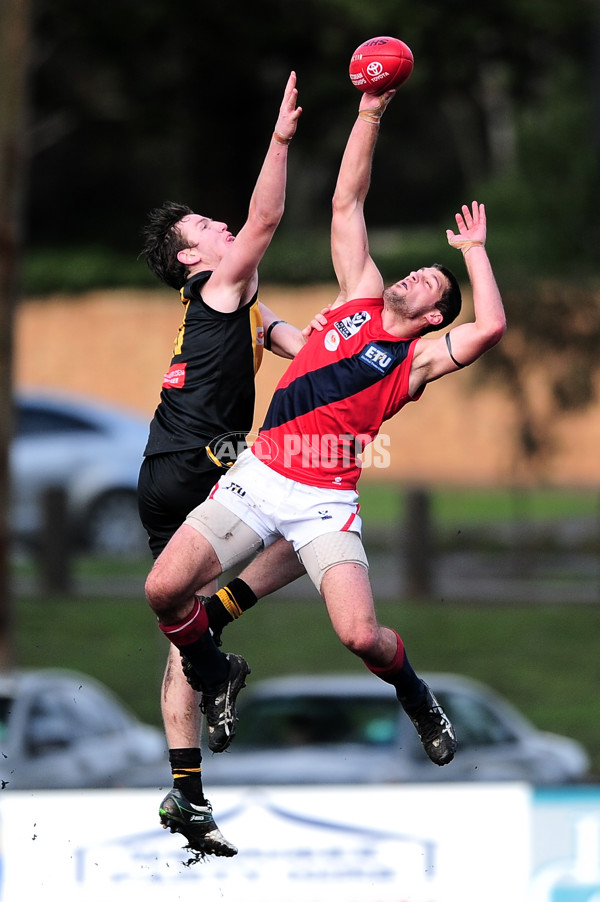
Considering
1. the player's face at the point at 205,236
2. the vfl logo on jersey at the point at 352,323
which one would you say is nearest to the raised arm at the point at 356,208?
the vfl logo on jersey at the point at 352,323

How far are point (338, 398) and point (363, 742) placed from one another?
9.66 metres

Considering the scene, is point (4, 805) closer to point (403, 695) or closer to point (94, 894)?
point (94, 894)

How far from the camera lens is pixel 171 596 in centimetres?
598

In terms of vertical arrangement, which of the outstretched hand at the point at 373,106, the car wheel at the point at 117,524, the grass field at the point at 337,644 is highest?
the car wheel at the point at 117,524

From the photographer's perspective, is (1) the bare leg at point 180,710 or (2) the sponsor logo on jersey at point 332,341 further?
(1) the bare leg at point 180,710

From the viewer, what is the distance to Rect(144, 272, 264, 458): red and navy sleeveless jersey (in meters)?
6.32

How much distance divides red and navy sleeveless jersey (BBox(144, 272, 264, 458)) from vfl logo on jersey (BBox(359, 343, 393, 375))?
1.56 ft

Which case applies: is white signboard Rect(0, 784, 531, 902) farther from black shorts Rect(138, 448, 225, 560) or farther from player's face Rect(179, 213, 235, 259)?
player's face Rect(179, 213, 235, 259)

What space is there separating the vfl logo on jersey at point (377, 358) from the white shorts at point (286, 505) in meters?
0.53

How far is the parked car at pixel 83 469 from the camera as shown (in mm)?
21625

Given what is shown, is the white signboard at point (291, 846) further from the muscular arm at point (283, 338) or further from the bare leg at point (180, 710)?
the muscular arm at point (283, 338)

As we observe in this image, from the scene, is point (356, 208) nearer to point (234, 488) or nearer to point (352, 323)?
point (352, 323)

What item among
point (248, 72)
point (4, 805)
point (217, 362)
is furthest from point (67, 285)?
point (217, 362)

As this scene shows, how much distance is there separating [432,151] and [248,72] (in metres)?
26.4
